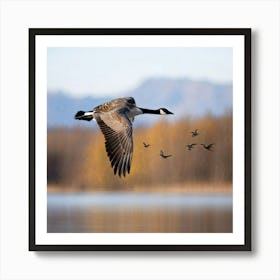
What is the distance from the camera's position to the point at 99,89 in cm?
213

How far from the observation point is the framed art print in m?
2.11

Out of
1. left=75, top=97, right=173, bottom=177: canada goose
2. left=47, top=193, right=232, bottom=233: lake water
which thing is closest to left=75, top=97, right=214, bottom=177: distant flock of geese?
left=75, top=97, right=173, bottom=177: canada goose

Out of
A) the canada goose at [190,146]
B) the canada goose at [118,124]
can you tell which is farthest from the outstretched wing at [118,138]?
the canada goose at [190,146]

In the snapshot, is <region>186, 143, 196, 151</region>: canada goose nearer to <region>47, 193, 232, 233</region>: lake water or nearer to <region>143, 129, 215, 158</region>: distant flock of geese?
<region>143, 129, 215, 158</region>: distant flock of geese

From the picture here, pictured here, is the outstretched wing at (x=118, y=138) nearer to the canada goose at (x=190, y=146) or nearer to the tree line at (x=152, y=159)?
the tree line at (x=152, y=159)

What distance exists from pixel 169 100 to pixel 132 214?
0.46m

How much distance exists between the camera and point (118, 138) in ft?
7.02

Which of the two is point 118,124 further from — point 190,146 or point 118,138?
point 190,146

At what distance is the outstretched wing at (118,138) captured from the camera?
2125 mm

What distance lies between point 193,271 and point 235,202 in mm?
312
